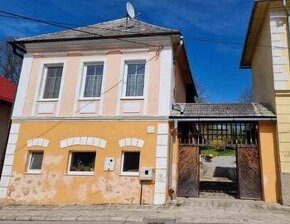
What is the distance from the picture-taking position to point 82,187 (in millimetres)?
11016

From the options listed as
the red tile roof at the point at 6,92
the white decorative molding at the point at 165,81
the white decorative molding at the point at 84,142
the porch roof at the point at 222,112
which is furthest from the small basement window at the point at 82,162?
the red tile roof at the point at 6,92

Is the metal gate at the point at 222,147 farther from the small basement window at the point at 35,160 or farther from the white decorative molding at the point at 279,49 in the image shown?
the small basement window at the point at 35,160

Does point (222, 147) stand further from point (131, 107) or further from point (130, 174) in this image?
point (131, 107)

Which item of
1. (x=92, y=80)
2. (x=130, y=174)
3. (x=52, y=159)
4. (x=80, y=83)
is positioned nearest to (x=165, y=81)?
(x=92, y=80)

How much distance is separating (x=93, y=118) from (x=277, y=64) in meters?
7.50

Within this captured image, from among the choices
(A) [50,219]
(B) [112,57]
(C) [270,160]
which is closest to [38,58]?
(B) [112,57]

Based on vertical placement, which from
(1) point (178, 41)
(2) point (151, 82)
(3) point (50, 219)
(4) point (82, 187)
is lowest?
(3) point (50, 219)

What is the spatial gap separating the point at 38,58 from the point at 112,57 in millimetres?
3464

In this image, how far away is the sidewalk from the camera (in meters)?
8.19

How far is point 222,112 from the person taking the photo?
37.8 ft

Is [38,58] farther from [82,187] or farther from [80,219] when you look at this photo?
[80,219]

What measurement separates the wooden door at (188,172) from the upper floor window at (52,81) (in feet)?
19.7

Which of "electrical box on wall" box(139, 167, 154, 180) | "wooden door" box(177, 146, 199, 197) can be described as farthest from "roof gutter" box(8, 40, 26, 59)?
"wooden door" box(177, 146, 199, 197)

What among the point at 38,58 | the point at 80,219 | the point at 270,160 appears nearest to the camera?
the point at 80,219
